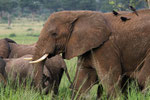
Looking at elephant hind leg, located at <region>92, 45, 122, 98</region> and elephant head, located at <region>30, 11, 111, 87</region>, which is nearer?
elephant hind leg, located at <region>92, 45, 122, 98</region>

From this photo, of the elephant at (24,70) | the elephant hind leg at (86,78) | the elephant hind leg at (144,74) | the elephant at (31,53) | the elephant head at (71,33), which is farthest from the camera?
the elephant at (31,53)

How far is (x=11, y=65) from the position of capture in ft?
20.2

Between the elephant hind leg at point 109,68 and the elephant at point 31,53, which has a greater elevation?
the elephant hind leg at point 109,68

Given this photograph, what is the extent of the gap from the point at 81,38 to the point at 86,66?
394 millimetres

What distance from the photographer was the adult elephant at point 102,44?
4.45 meters

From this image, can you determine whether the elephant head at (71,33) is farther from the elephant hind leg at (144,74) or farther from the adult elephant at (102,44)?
the elephant hind leg at (144,74)

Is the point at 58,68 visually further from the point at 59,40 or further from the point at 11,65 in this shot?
the point at 59,40

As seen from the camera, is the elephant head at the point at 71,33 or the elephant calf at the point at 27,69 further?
the elephant calf at the point at 27,69

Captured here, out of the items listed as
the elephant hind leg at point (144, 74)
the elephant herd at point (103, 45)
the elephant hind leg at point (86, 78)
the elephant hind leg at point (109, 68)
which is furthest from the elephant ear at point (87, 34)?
the elephant hind leg at point (144, 74)

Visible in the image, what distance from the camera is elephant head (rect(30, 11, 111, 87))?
14.9 ft

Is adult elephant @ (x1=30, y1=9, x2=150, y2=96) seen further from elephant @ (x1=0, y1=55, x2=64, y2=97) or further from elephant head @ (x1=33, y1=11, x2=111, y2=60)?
elephant @ (x1=0, y1=55, x2=64, y2=97)

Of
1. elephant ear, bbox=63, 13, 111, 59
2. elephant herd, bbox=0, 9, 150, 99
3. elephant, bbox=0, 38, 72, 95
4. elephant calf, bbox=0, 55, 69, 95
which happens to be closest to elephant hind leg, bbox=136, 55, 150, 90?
elephant herd, bbox=0, 9, 150, 99

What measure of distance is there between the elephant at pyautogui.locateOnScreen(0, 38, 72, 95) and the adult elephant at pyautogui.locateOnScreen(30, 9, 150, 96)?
119 centimetres

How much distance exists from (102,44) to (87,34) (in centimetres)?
24
